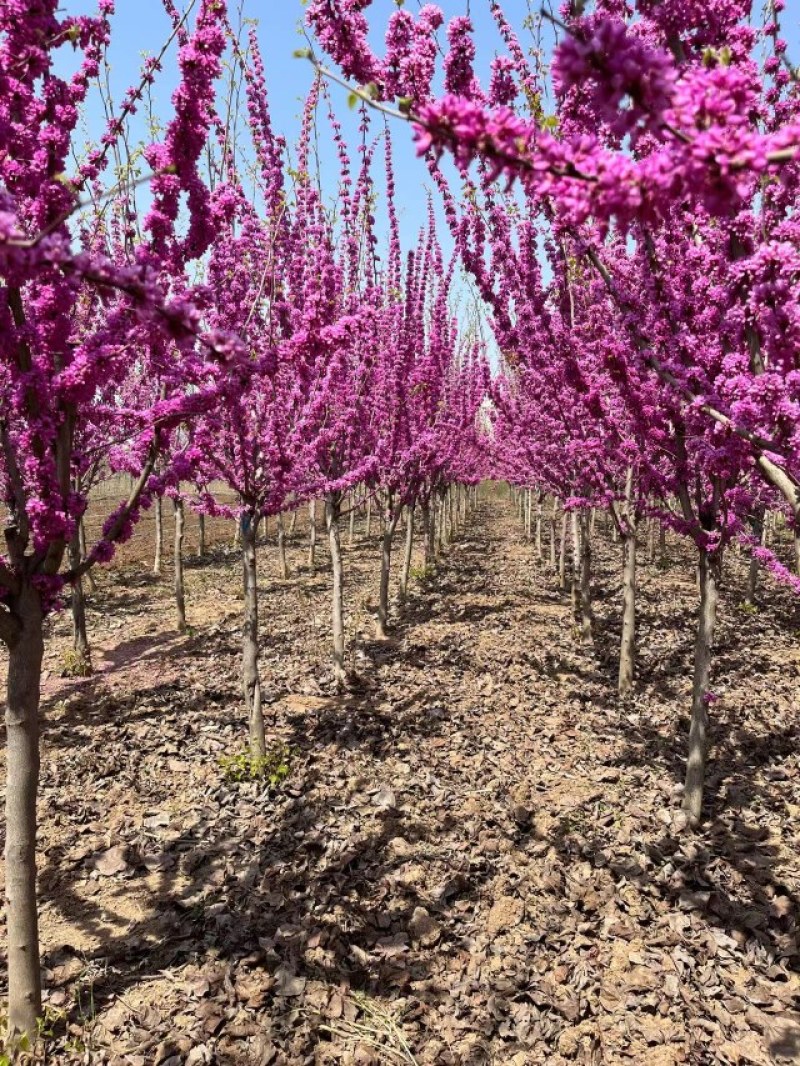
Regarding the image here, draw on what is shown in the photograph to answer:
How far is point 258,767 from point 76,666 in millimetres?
5402

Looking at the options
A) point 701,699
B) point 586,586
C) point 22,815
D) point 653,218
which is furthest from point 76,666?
point 653,218

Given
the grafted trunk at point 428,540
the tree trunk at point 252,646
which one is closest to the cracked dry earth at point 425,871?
the tree trunk at point 252,646

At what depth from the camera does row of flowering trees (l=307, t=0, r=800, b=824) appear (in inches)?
65.6

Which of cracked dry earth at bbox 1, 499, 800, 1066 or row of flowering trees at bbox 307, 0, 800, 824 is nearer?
row of flowering trees at bbox 307, 0, 800, 824

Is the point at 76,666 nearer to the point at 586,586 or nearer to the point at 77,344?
the point at 77,344

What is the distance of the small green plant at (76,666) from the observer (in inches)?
422

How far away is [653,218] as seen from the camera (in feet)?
5.53

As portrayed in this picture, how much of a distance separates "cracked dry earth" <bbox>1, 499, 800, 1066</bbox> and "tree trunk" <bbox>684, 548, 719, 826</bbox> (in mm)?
307

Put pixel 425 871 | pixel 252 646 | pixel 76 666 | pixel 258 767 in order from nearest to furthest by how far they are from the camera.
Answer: pixel 425 871 → pixel 258 767 → pixel 252 646 → pixel 76 666

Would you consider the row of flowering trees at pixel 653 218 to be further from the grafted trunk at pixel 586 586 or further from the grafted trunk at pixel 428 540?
the grafted trunk at pixel 428 540

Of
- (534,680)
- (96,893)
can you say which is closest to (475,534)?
(534,680)

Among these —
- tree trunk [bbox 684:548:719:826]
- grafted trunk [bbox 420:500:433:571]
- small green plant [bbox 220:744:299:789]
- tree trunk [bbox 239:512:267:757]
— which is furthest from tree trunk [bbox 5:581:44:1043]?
grafted trunk [bbox 420:500:433:571]

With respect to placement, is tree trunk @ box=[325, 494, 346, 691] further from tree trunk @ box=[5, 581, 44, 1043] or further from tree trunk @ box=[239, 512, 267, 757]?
tree trunk @ box=[5, 581, 44, 1043]

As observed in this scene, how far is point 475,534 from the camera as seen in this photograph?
105 ft
